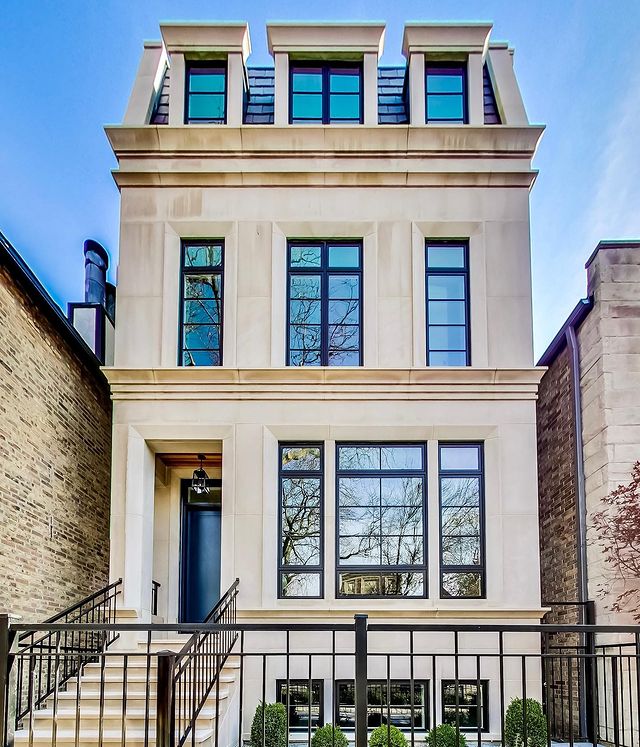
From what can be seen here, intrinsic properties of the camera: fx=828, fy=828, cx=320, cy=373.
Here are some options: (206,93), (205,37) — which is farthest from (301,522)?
(205,37)

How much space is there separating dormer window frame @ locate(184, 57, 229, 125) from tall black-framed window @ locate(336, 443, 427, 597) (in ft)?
16.0

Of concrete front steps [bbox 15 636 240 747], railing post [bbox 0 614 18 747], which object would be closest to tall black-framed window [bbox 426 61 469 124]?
concrete front steps [bbox 15 636 240 747]

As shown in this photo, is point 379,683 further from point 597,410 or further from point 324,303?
point 324,303

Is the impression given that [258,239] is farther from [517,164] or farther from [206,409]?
[517,164]

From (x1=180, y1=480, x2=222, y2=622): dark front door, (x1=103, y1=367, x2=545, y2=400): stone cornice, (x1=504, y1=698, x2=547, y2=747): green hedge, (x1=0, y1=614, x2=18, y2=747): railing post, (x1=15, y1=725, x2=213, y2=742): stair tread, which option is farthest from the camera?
(x1=180, y1=480, x2=222, y2=622): dark front door

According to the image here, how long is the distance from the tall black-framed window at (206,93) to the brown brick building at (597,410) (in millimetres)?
5506

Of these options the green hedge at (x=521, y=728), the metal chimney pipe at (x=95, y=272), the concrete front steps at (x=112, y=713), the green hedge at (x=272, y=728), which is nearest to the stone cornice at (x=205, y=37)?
the metal chimney pipe at (x=95, y=272)

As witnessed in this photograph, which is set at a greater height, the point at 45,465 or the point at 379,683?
the point at 45,465

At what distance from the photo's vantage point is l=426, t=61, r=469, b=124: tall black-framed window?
11555 mm

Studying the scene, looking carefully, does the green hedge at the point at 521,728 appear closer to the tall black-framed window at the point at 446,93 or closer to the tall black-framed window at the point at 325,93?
the tall black-framed window at the point at 446,93

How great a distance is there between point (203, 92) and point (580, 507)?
7.64 m

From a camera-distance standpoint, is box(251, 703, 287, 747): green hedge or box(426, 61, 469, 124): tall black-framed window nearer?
box(251, 703, 287, 747): green hedge

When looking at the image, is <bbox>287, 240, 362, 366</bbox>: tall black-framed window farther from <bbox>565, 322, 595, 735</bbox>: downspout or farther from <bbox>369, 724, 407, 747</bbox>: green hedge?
<bbox>369, 724, 407, 747</bbox>: green hedge

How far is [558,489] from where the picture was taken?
40.0ft
